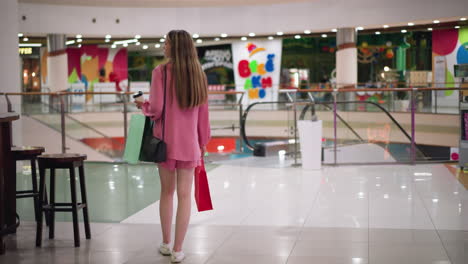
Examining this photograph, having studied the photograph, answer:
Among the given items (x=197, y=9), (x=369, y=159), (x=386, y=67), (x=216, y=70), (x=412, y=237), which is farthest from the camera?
(x=216, y=70)

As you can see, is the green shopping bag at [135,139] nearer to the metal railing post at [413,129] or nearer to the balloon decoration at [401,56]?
the metal railing post at [413,129]

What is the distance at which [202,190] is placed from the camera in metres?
4.04

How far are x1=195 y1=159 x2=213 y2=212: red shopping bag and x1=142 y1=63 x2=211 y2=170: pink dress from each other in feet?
0.75

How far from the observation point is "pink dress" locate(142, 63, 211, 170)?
3664 mm

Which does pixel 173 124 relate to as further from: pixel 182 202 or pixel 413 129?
pixel 413 129

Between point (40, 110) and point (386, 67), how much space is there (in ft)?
43.4

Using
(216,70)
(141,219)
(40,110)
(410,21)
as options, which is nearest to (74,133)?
(40,110)

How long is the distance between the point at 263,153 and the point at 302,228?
17.9 ft

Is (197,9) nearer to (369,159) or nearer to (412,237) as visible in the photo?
(369,159)

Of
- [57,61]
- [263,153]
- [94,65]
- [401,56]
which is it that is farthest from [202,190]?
[94,65]

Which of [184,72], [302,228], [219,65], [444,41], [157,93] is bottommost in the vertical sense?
[302,228]

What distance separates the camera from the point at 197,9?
1775cm

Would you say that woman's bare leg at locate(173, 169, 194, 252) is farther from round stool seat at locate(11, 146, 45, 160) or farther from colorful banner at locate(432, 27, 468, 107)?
colorful banner at locate(432, 27, 468, 107)

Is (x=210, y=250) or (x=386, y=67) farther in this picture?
(x=386, y=67)
